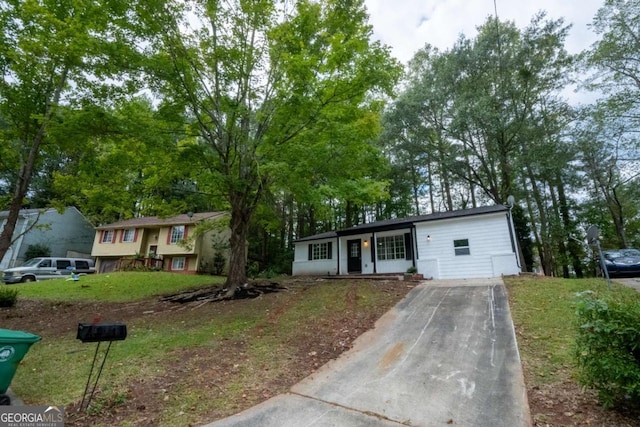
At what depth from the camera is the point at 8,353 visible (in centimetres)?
352

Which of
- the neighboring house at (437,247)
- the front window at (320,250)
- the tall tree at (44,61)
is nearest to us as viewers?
the tall tree at (44,61)

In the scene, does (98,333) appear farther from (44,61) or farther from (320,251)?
(320,251)

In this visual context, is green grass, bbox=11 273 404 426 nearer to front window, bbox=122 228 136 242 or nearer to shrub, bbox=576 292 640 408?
shrub, bbox=576 292 640 408

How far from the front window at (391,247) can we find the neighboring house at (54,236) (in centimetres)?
2602

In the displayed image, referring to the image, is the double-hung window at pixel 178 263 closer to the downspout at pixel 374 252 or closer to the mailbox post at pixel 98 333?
the downspout at pixel 374 252

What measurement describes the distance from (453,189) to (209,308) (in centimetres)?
2461

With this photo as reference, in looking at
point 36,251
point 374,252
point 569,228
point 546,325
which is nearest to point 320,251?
point 374,252

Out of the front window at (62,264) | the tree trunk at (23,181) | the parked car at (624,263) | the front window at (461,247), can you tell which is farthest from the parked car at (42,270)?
the parked car at (624,263)

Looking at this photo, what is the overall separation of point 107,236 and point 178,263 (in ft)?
25.8

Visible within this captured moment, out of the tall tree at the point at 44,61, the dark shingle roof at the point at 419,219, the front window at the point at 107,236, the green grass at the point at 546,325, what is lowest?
the green grass at the point at 546,325

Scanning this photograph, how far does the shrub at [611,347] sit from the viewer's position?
9.95ft

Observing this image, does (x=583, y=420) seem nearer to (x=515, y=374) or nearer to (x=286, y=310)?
(x=515, y=374)

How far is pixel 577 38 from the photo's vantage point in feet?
53.0

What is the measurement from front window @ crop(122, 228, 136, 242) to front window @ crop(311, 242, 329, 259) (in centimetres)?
1662
